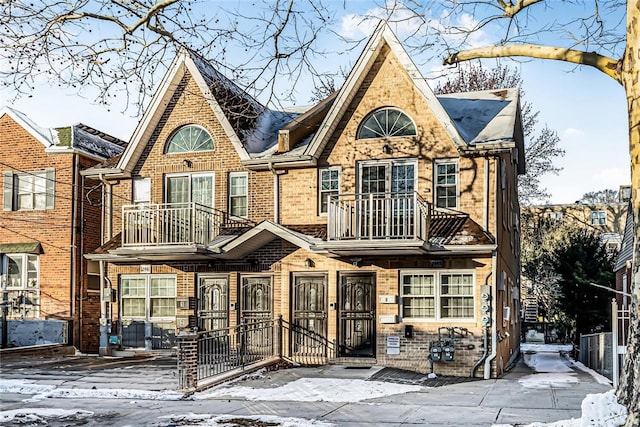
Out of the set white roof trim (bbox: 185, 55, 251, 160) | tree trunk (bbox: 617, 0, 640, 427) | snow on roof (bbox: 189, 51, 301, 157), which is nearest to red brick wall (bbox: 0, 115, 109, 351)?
white roof trim (bbox: 185, 55, 251, 160)

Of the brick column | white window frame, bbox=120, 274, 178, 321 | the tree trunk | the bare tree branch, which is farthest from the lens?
white window frame, bbox=120, 274, 178, 321

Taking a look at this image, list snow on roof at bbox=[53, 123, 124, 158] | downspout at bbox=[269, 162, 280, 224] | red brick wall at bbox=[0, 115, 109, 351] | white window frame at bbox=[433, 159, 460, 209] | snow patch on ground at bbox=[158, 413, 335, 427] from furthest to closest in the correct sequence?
snow on roof at bbox=[53, 123, 124, 158] < red brick wall at bbox=[0, 115, 109, 351] < downspout at bbox=[269, 162, 280, 224] < white window frame at bbox=[433, 159, 460, 209] < snow patch on ground at bbox=[158, 413, 335, 427]

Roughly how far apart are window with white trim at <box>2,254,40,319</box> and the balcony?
10535 millimetres

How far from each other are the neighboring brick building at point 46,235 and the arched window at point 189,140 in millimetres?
3653

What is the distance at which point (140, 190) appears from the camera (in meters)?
19.6

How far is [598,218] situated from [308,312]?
124ft

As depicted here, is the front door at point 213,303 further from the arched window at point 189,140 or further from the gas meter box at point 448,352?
the gas meter box at point 448,352

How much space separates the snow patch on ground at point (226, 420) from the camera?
32.9 ft

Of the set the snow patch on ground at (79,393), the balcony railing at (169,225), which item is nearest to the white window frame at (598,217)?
the balcony railing at (169,225)

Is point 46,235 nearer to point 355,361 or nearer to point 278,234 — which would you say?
point 278,234

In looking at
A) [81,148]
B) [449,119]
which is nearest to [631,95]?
[449,119]

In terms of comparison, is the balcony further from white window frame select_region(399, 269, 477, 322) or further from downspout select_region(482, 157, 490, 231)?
downspout select_region(482, 157, 490, 231)

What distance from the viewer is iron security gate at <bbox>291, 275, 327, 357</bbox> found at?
17453 millimetres

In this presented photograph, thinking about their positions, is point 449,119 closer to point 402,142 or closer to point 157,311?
point 402,142
